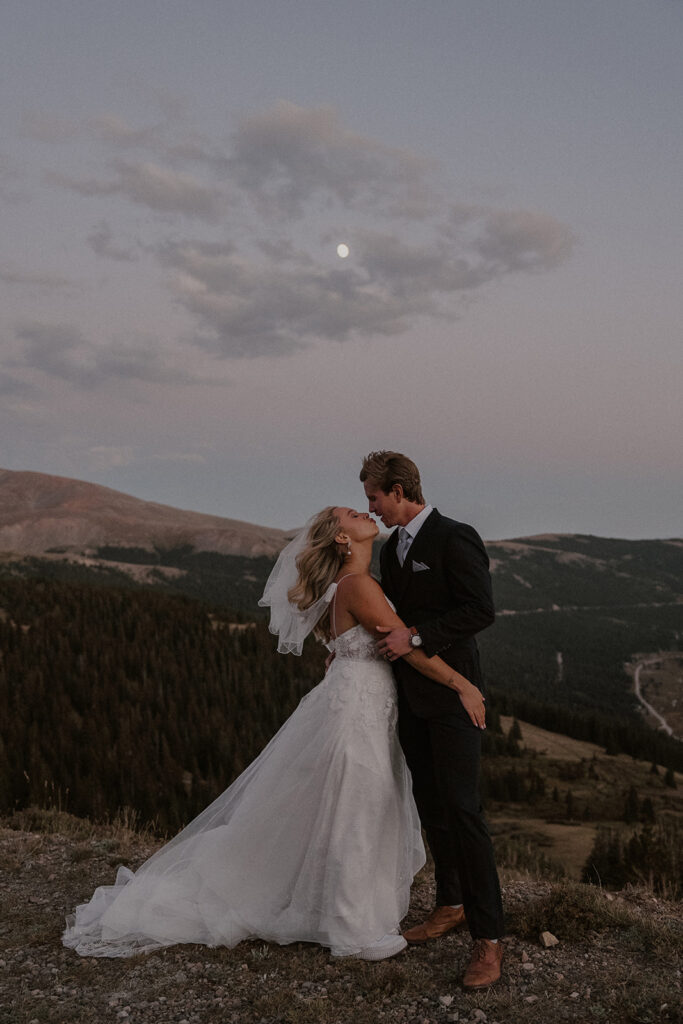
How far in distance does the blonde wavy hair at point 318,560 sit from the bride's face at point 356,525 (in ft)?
0.13

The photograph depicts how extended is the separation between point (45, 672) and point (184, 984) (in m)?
19.8

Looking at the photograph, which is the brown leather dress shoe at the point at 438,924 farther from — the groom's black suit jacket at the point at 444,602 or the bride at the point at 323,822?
the groom's black suit jacket at the point at 444,602

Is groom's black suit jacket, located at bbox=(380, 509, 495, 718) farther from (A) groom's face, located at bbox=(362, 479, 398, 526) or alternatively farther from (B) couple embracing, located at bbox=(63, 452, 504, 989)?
(A) groom's face, located at bbox=(362, 479, 398, 526)

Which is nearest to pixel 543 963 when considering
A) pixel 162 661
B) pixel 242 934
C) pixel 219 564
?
pixel 242 934

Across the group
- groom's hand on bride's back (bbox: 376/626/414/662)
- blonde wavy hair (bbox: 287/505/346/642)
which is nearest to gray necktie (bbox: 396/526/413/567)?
blonde wavy hair (bbox: 287/505/346/642)

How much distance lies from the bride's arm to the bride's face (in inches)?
10.6

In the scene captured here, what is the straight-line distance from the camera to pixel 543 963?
4.46m

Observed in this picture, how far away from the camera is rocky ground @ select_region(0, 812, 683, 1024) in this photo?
3963 millimetres

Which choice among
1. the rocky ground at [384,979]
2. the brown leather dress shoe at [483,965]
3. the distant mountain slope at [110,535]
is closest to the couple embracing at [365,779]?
the brown leather dress shoe at [483,965]

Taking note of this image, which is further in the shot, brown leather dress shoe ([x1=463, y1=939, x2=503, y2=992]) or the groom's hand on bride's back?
the groom's hand on bride's back

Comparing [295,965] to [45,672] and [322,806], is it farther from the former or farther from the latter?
[45,672]

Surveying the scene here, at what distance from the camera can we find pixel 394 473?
444 centimetres

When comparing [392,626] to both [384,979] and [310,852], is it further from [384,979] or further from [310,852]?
[384,979]

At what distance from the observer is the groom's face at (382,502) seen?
4.46 meters
